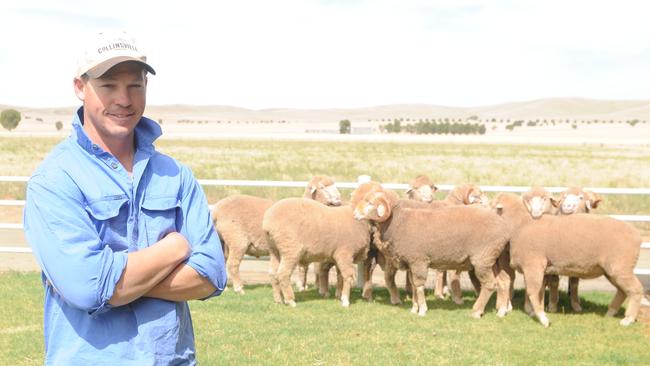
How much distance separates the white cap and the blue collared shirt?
278 millimetres

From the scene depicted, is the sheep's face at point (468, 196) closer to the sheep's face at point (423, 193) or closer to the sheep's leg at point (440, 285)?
the sheep's face at point (423, 193)

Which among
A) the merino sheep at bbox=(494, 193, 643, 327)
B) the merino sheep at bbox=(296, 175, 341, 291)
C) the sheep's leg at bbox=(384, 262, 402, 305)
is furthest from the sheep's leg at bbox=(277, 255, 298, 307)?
the merino sheep at bbox=(494, 193, 643, 327)

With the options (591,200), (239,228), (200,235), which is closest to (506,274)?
(591,200)

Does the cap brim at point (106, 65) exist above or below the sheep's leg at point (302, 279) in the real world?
above

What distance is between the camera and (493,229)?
9141mm

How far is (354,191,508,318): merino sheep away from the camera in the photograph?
9.14 m

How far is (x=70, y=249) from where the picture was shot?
247cm

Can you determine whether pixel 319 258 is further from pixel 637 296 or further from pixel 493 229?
pixel 637 296

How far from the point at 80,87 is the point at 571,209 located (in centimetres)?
837

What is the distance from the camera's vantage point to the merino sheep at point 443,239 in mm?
9141

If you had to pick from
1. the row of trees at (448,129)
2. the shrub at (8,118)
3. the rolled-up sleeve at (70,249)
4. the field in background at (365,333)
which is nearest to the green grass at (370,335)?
the field in background at (365,333)

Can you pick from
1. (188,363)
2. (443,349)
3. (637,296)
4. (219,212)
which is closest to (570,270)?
(637,296)

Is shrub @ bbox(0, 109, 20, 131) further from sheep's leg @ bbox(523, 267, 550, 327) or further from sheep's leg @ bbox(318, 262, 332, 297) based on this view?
sheep's leg @ bbox(523, 267, 550, 327)

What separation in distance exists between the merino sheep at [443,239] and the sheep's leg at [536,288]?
505 millimetres
